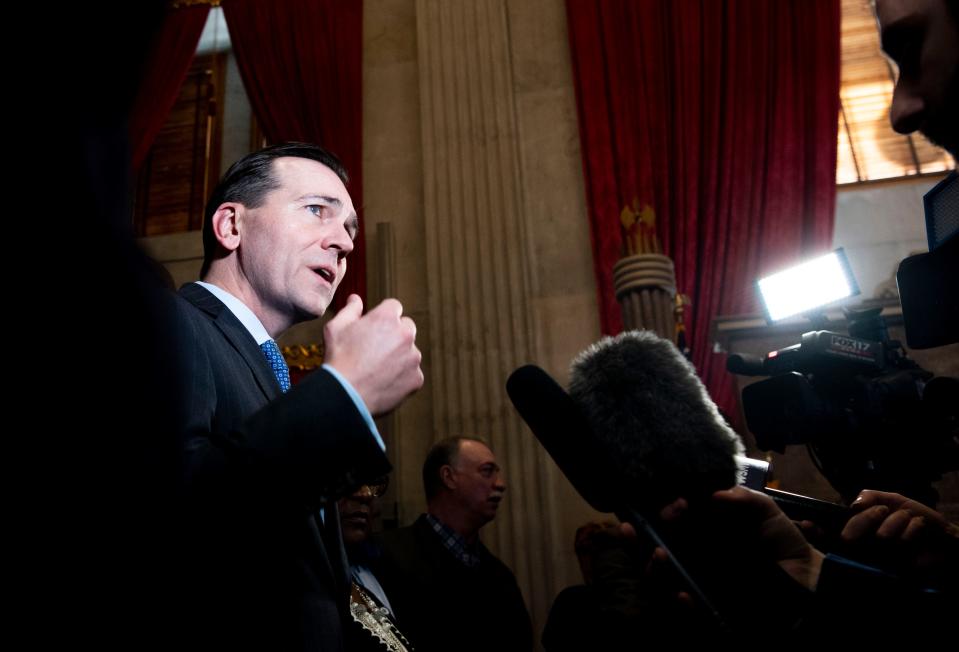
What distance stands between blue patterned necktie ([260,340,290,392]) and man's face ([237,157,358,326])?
0.10 meters

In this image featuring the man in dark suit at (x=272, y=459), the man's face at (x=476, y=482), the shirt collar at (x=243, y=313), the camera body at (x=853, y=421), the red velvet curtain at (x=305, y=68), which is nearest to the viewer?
the man in dark suit at (x=272, y=459)

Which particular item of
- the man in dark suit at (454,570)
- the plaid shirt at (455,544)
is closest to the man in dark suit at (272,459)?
the man in dark suit at (454,570)

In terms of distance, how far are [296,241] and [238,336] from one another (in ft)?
0.94

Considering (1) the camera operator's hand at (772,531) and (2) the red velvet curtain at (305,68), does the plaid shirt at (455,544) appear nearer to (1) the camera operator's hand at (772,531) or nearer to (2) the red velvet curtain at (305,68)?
(1) the camera operator's hand at (772,531)

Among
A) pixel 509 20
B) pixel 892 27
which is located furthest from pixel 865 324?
pixel 509 20

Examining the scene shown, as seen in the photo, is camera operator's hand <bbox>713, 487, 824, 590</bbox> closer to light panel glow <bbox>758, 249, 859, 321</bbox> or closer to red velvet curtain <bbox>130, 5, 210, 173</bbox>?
light panel glow <bbox>758, 249, 859, 321</bbox>

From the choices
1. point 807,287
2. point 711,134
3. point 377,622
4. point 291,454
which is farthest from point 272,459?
point 711,134

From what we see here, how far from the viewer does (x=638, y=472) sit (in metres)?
1.02

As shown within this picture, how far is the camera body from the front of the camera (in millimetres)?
1750

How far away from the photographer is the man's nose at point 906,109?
39.0 inches

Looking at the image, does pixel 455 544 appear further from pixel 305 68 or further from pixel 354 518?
pixel 305 68

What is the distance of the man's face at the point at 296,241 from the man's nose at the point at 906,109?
952 mm

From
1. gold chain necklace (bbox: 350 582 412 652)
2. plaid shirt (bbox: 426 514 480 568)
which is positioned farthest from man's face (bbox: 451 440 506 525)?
gold chain necklace (bbox: 350 582 412 652)

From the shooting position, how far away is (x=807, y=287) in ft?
8.28
